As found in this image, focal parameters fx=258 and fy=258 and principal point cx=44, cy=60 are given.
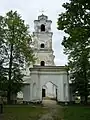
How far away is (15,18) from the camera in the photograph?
31375 mm

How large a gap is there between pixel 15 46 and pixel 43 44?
14749 mm

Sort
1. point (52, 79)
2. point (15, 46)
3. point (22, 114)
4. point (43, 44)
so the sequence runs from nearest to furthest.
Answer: point (22, 114) → point (15, 46) → point (52, 79) → point (43, 44)

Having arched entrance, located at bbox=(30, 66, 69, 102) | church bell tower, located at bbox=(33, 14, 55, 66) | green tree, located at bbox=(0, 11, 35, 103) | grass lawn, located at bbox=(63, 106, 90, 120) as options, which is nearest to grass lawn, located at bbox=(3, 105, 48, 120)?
grass lawn, located at bbox=(63, 106, 90, 120)

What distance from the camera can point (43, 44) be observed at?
45.6 metres

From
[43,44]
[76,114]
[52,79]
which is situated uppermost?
[43,44]

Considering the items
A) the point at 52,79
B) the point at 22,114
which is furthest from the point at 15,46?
the point at 22,114

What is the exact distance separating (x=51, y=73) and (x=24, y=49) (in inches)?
275

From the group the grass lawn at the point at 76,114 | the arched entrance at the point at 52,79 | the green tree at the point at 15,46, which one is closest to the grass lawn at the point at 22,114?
the grass lawn at the point at 76,114

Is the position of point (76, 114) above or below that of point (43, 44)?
below

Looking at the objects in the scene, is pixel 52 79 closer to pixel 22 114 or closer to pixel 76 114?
pixel 76 114

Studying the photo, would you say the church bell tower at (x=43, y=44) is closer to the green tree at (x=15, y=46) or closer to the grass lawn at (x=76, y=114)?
the green tree at (x=15, y=46)

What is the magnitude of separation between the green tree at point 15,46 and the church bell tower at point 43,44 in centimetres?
1325

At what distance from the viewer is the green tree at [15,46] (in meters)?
30.9

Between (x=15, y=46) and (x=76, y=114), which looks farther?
(x=15, y=46)
